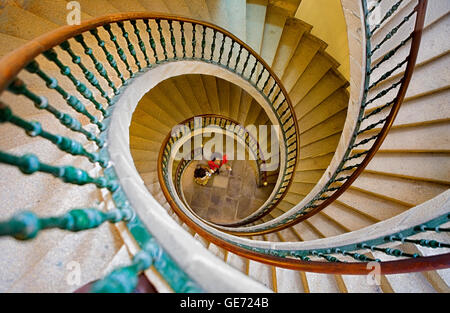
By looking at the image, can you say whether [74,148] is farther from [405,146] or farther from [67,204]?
[405,146]

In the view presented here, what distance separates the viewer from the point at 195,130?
21.5 feet

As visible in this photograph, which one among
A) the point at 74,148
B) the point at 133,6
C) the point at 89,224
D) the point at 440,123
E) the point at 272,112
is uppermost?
the point at 133,6

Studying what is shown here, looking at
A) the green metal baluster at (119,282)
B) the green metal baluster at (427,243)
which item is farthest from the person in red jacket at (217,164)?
the green metal baluster at (119,282)

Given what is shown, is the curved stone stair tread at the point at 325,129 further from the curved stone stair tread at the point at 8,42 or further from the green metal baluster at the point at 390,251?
the curved stone stair tread at the point at 8,42

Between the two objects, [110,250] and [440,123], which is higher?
[440,123]

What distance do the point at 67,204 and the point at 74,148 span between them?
56cm

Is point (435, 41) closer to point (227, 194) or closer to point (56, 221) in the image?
point (56, 221)

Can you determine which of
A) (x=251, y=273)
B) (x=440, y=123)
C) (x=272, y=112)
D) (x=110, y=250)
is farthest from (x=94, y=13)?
(x=440, y=123)

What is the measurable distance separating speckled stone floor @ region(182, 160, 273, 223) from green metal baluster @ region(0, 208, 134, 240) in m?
7.13

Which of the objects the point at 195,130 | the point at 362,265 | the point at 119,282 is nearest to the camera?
the point at 119,282

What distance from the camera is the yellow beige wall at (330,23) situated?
4422 mm

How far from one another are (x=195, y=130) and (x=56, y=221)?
229 inches

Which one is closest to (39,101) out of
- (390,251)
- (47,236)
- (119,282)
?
(47,236)

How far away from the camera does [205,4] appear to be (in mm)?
4074
